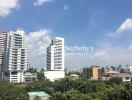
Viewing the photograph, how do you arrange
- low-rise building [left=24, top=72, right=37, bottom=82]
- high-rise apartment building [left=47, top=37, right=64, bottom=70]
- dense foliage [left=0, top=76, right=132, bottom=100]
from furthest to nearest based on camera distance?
high-rise apartment building [left=47, top=37, right=64, bottom=70] < low-rise building [left=24, top=72, right=37, bottom=82] < dense foliage [left=0, top=76, right=132, bottom=100]

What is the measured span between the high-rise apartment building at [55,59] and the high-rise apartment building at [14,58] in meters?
8.71

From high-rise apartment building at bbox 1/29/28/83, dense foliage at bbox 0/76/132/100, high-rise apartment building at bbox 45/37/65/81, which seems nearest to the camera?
dense foliage at bbox 0/76/132/100

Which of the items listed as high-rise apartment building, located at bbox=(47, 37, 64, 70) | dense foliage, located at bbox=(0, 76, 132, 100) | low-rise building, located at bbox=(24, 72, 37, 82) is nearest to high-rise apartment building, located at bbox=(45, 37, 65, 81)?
high-rise apartment building, located at bbox=(47, 37, 64, 70)

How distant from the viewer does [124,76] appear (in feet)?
314

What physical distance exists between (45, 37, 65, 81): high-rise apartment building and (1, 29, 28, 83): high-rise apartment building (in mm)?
8714

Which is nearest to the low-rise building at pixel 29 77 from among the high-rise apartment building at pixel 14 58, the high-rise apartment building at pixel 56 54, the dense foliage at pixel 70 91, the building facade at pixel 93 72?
the high-rise apartment building at pixel 14 58

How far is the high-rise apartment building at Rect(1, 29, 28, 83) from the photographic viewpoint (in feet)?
287

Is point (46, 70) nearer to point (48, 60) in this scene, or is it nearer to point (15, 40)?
point (48, 60)

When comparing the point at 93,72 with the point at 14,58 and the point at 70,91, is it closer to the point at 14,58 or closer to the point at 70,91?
the point at 14,58

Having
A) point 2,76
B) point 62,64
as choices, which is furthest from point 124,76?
point 2,76

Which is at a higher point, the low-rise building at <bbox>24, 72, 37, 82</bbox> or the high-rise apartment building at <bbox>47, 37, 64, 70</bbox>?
the high-rise apartment building at <bbox>47, 37, 64, 70</bbox>

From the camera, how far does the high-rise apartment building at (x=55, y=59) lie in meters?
93.1

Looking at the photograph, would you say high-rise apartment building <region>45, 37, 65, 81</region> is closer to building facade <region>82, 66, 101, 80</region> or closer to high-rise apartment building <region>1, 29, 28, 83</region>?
high-rise apartment building <region>1, 29, 28, 83</region>

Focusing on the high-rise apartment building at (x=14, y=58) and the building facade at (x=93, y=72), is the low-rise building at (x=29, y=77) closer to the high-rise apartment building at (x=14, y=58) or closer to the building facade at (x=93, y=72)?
the high-rise apartment building at (x=14, y=58)
